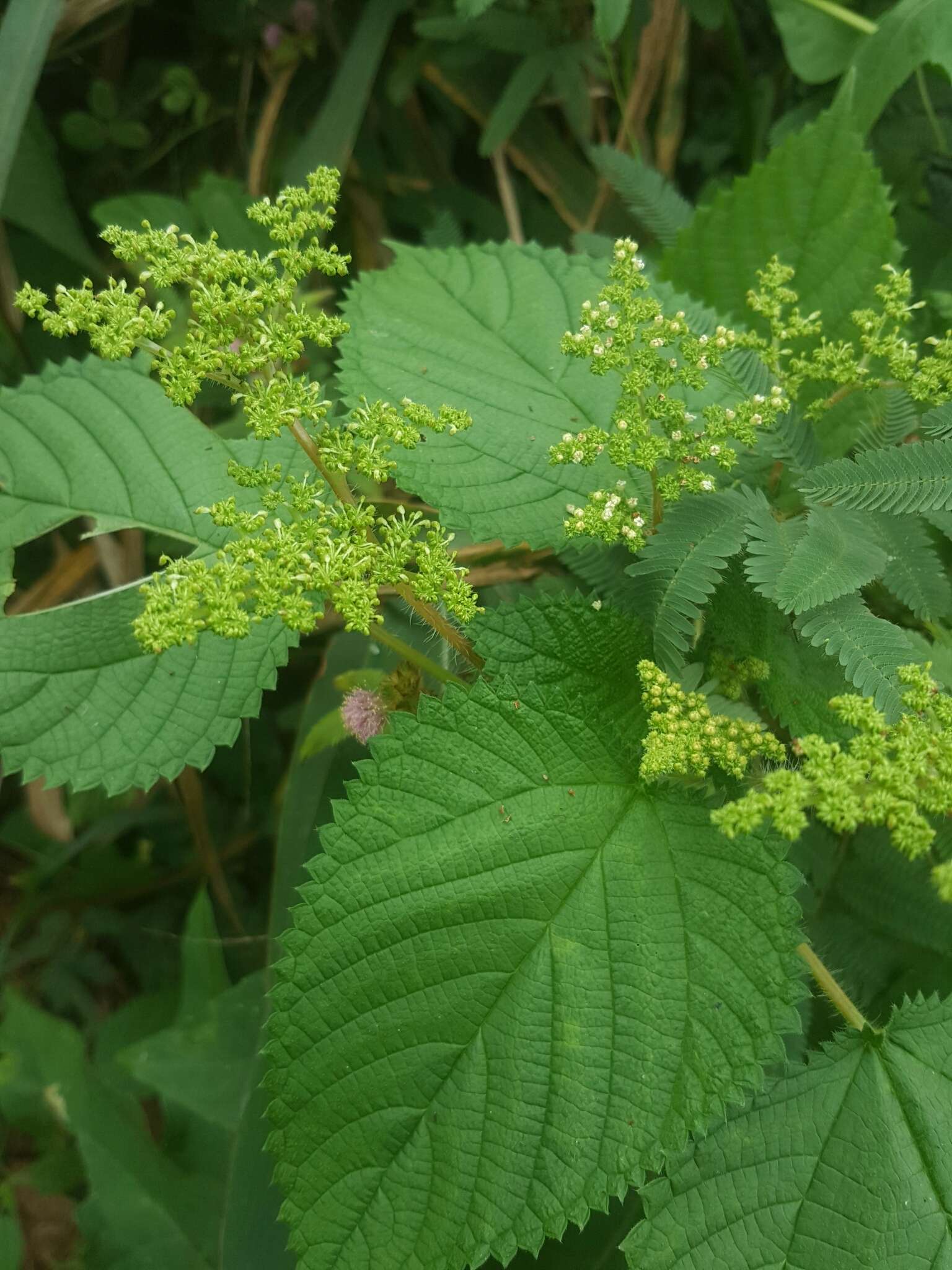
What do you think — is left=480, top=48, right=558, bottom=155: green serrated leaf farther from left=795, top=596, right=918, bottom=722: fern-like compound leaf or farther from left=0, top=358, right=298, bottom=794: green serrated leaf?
left=795, top=596, right=918, bottom=722: fern-like compound leaf

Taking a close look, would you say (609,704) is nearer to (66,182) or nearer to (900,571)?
(900,571)

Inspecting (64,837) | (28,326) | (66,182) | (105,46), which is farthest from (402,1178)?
(105,46)

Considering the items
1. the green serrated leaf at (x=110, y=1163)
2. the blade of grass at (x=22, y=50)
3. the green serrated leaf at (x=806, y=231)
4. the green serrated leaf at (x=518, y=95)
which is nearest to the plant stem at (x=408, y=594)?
the green serrated leaf at (x=806, y=231)

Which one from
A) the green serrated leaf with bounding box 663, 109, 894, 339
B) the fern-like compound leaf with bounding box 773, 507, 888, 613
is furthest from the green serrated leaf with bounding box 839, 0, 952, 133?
the fern-like compound leaf with bounding box 773, 507, 888, 613

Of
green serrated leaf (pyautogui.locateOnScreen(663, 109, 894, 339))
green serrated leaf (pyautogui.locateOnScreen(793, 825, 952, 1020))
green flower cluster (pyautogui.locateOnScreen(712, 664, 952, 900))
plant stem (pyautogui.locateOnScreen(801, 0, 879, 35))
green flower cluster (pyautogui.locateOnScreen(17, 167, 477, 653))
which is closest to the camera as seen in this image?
green flower cluster (pyautogui.locateOnScreen(712, 664, 952, 900))

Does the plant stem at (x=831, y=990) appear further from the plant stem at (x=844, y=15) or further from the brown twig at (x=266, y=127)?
→ the brown twig at (x=266, y=127)

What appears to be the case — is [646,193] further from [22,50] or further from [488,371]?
[22,50]
